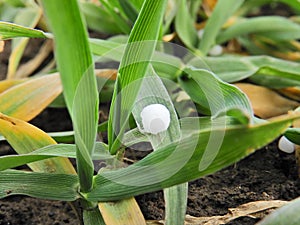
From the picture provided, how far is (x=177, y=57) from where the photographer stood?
946mm

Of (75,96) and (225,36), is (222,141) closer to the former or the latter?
(75,96)

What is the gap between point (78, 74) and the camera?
1.79ft

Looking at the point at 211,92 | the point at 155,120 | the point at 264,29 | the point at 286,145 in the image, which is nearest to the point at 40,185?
the point at 155,120

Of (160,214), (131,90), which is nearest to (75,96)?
(131,90)

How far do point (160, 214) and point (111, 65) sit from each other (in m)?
0.37

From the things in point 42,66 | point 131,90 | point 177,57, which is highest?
point 131,90

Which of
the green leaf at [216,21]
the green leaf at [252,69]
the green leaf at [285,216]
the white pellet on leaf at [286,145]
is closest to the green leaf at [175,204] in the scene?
the green leaf at [285,216]

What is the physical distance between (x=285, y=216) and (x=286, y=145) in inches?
11.1

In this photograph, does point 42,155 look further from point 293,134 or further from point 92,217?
point 293,134

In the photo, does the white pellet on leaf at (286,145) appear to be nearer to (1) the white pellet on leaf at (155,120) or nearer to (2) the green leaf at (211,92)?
(2) the green leaf at (211,92)

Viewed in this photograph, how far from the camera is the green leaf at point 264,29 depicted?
1.07 m

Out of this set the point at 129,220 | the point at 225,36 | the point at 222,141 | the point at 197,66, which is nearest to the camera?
the point at 222,141

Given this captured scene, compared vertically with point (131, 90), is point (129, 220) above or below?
below

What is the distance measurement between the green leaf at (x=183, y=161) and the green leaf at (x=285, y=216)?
0.21 ft
